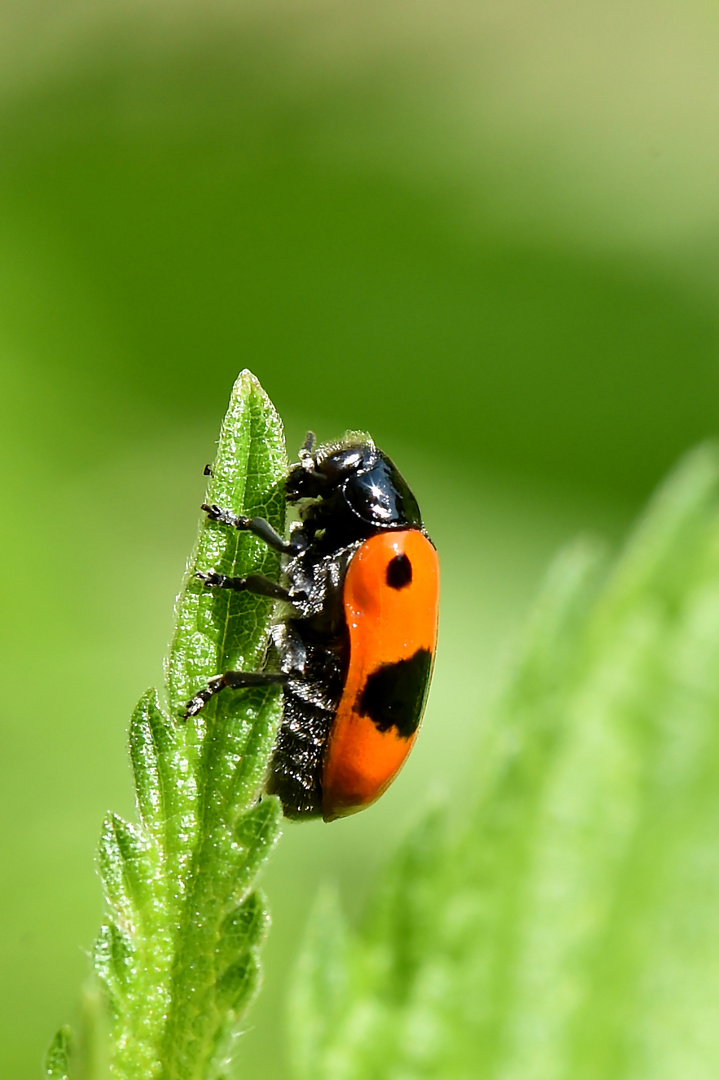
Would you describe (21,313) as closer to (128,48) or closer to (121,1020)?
(128,48)

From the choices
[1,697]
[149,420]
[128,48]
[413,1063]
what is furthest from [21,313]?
[413,1063]

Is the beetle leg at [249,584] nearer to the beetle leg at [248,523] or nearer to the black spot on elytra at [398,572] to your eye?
the beetle leg at [248,523]

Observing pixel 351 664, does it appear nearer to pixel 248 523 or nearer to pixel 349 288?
Result: pixel 248 523

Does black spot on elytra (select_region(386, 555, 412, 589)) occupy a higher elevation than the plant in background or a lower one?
higher

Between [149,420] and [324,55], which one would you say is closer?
[149,420]

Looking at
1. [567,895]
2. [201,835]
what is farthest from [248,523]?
[567,895]

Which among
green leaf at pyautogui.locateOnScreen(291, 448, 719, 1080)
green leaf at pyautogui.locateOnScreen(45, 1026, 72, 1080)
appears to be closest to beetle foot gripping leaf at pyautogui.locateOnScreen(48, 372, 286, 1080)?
green leaf at pyautogui.locateOnScreen(45, 1026, 72, 1080)

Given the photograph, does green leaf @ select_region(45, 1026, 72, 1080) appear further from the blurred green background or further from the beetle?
the blurred green background
